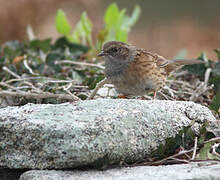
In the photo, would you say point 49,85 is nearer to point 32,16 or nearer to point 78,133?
point 78,133

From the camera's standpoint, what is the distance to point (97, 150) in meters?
3.31

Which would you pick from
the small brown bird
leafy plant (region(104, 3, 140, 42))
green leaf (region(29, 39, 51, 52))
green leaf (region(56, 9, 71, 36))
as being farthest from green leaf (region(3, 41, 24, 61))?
the small brown bird

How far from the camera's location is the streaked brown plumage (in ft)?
16.2

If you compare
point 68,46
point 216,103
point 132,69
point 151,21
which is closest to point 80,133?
point 216,103

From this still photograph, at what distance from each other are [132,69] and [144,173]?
2.03 meters

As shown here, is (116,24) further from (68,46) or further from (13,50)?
(13,50)

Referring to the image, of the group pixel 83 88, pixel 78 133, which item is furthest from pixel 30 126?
pixel 83 88

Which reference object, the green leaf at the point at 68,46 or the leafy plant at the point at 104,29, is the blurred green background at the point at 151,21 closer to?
the leafy plant at the point at 104,29

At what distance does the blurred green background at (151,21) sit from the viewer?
1013 cm

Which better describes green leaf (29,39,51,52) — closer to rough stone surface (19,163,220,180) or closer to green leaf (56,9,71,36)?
green leaf (56,9,71,36)

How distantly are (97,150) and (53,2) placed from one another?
7554 millimetres

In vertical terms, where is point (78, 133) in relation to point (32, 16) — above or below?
below

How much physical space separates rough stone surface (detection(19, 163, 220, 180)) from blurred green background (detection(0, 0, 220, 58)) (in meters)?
6.97

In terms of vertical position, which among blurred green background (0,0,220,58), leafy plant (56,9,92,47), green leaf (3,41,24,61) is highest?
blurred green background (0,0,220,58)
